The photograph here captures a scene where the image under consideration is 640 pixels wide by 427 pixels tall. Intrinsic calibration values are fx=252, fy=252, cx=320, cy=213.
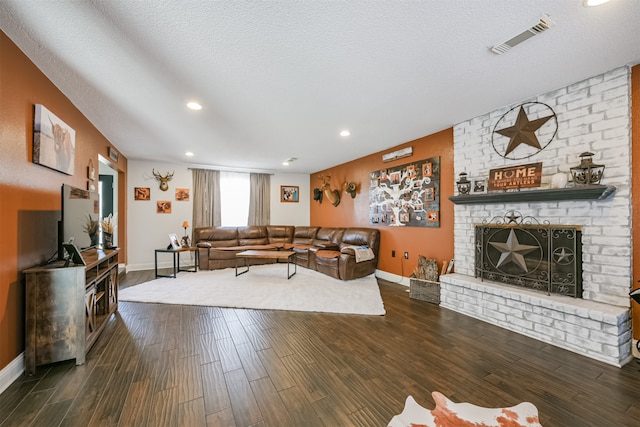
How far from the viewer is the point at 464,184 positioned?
338 centimetres

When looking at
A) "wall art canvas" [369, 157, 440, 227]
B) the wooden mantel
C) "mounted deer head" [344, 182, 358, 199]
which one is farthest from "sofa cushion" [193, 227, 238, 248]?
the wooden mantel

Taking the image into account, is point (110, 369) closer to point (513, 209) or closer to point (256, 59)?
point (256, 59)

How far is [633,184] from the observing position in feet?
7.25

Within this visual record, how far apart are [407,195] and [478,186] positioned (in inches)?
51.1

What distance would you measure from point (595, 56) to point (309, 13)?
2.37 meters

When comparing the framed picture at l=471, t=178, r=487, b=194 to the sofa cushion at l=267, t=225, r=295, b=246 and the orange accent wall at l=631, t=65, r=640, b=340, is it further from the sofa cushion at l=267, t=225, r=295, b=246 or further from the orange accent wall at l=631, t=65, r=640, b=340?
the sofa cushion at l=267, t=225, r=295, b=246

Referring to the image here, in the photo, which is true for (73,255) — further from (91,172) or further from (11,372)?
(91,172)

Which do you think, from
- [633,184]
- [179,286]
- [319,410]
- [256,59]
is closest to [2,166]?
[256,59]

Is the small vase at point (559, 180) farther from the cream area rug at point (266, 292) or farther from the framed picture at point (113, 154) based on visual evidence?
the framed picture at point (113, 154)

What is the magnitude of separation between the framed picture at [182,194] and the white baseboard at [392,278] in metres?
4.92

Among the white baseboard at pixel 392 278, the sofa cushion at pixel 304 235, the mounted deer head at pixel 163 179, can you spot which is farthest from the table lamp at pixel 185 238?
the white baseboard at pixel 392 278

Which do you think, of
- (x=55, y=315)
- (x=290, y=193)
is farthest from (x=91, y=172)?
(x=290, y=193)

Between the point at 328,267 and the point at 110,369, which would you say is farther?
the point at 328,267

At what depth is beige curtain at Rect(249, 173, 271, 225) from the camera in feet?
23.2
